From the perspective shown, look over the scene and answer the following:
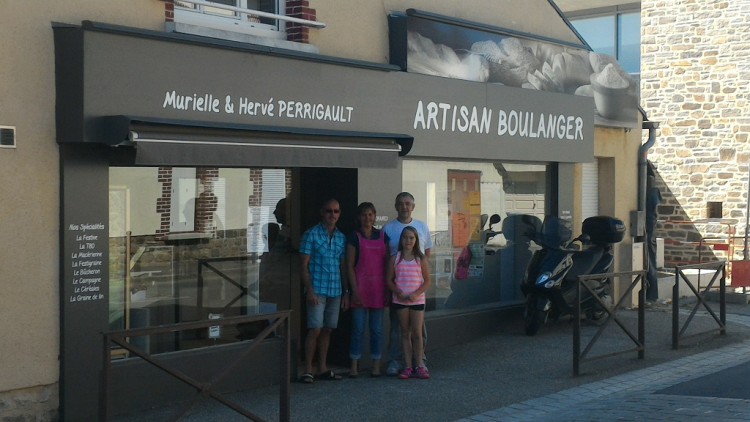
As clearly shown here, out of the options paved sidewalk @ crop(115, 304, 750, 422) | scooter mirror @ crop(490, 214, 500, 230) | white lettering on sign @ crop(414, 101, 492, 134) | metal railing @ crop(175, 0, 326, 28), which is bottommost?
paved sidewalk @ crop(115, 304, 750, 422)

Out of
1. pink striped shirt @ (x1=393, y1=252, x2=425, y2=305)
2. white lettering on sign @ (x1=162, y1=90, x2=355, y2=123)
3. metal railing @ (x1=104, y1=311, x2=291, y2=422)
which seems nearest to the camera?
metal railing @ (x1=104, y1=311, x2=291, y2=422)

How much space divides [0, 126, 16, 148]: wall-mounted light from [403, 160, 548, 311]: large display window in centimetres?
463

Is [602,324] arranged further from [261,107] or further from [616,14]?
[616,14]

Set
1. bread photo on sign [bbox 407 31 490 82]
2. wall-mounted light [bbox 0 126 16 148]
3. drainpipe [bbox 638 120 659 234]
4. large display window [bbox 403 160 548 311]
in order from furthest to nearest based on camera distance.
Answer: drainpipe [bbox 638 120 659 234] < large display window [bbox 403 160 548 311] < bread photo on sign [bbox 407 31 490 82] < wall-mounted light [bbox 0 126 16 148]

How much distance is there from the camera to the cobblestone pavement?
7.62m

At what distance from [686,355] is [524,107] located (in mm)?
3431

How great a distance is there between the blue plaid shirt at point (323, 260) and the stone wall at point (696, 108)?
13162 mm

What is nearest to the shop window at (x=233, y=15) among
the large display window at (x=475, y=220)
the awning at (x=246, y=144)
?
the awning at (x=246, y=144)

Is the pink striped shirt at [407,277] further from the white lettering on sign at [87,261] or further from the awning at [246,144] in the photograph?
the white lettering on sign at [87,261]

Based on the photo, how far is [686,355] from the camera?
10891mm

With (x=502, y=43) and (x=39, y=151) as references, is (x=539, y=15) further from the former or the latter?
(x=39, y=151)

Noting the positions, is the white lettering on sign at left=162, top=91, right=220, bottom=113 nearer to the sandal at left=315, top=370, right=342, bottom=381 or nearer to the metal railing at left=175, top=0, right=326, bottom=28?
the metal railing at left=175, top=0, right=326, bottom=28

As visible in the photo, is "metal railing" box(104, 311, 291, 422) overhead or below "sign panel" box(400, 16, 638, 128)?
below

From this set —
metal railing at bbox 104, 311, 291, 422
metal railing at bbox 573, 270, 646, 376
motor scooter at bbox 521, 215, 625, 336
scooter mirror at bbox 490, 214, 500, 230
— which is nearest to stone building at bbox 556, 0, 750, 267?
motor scooter at bbox 521, 215, 625, 336
